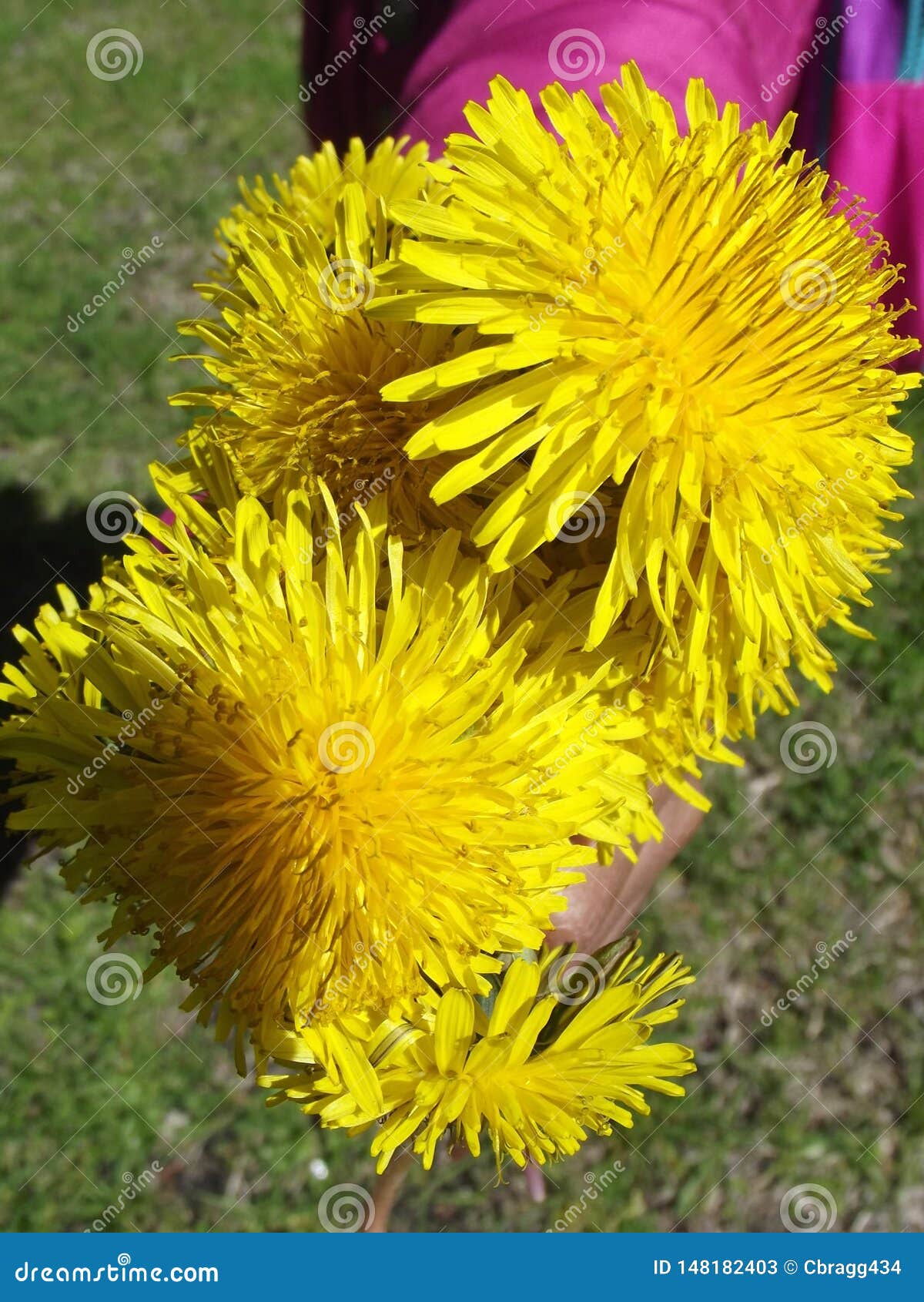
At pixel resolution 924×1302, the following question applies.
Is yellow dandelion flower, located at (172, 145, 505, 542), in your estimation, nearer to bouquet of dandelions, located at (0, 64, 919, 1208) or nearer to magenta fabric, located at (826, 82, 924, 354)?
bouquet of dandelions, located at (0, 64, 919, 1208)

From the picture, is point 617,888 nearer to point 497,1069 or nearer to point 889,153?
point 497,1069

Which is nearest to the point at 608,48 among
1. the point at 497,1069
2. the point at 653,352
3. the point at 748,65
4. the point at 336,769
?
the point at 748,65

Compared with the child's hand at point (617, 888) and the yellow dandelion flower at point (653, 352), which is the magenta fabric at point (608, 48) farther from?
the child's hand at point (617, 888)

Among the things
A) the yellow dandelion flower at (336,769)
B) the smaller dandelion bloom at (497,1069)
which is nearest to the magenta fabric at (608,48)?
the yellow dandelion flower at (336,769)

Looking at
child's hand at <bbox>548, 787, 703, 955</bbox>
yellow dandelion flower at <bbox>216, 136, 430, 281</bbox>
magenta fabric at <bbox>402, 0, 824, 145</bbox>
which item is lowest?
child's hand at <bbox>548, 787, 703, 955</bbox>

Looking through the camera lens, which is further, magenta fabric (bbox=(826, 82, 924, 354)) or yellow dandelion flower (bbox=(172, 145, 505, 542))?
magenta fabric (bbox=(826, 82, 924, 354))

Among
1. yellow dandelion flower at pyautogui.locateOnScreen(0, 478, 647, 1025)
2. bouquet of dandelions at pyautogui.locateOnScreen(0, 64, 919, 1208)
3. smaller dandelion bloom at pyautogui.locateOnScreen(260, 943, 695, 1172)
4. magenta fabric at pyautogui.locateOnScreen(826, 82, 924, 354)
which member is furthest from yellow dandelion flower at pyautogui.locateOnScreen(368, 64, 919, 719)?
magenta fabric at pyautogui.locateOnScreen(826, 82, 924, 354)

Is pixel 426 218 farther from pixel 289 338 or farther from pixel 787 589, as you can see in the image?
pixel 787 589

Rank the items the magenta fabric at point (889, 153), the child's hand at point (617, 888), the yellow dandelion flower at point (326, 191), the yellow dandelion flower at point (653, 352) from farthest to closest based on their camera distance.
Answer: the magenta fabric at point (889, 153) → the child's hand at point (617, 888) → the yellow dandelion flower at point (326, 191) → the yellow dandelion flower at point (653, 352)
